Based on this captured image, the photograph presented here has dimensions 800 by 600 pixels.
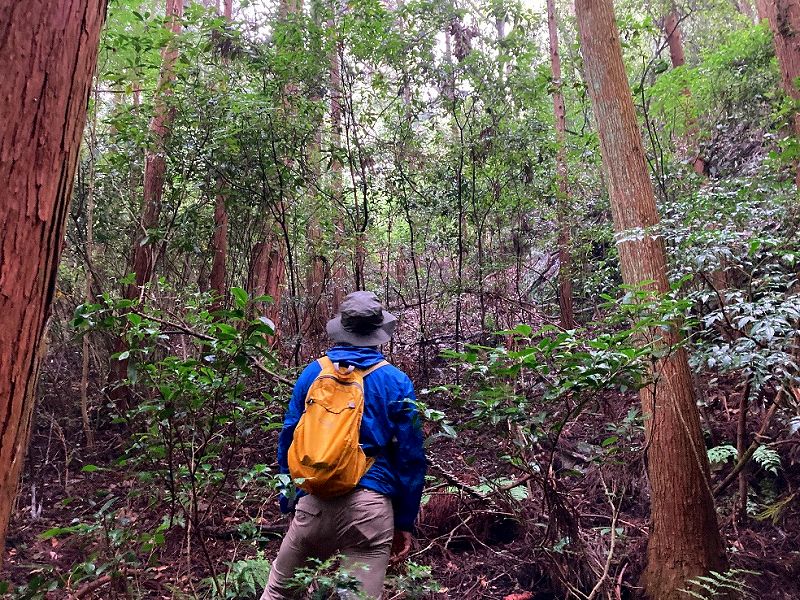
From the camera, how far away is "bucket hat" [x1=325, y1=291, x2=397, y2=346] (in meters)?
3.16

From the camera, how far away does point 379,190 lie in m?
8.31

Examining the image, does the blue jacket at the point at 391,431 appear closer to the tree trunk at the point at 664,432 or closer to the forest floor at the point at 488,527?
the forest floor at the point at 488,527

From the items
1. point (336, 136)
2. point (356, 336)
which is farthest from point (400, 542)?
point (336, 136)

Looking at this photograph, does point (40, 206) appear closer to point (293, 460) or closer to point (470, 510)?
point (293, 460)

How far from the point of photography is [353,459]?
2826mm

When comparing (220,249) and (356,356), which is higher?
(220,249)

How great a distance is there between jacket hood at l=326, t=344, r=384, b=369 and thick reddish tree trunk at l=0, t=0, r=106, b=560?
165 centimetres

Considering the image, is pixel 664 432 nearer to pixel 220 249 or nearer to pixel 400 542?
pixel 400 542

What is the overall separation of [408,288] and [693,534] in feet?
23.8

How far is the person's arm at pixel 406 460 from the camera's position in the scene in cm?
306

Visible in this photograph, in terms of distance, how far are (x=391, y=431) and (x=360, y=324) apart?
0.61 meters

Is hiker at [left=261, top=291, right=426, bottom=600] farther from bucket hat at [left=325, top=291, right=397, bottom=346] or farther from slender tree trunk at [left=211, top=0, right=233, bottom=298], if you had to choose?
slender tree trunk at [left=211, top=0, right=233, bottom=298]

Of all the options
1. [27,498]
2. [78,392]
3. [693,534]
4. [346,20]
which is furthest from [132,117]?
[693,534]

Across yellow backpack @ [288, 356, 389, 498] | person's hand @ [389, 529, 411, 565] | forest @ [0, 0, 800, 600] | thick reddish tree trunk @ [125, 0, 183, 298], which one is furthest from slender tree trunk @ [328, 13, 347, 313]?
person's hand @ [389, 529, 411, 565]
